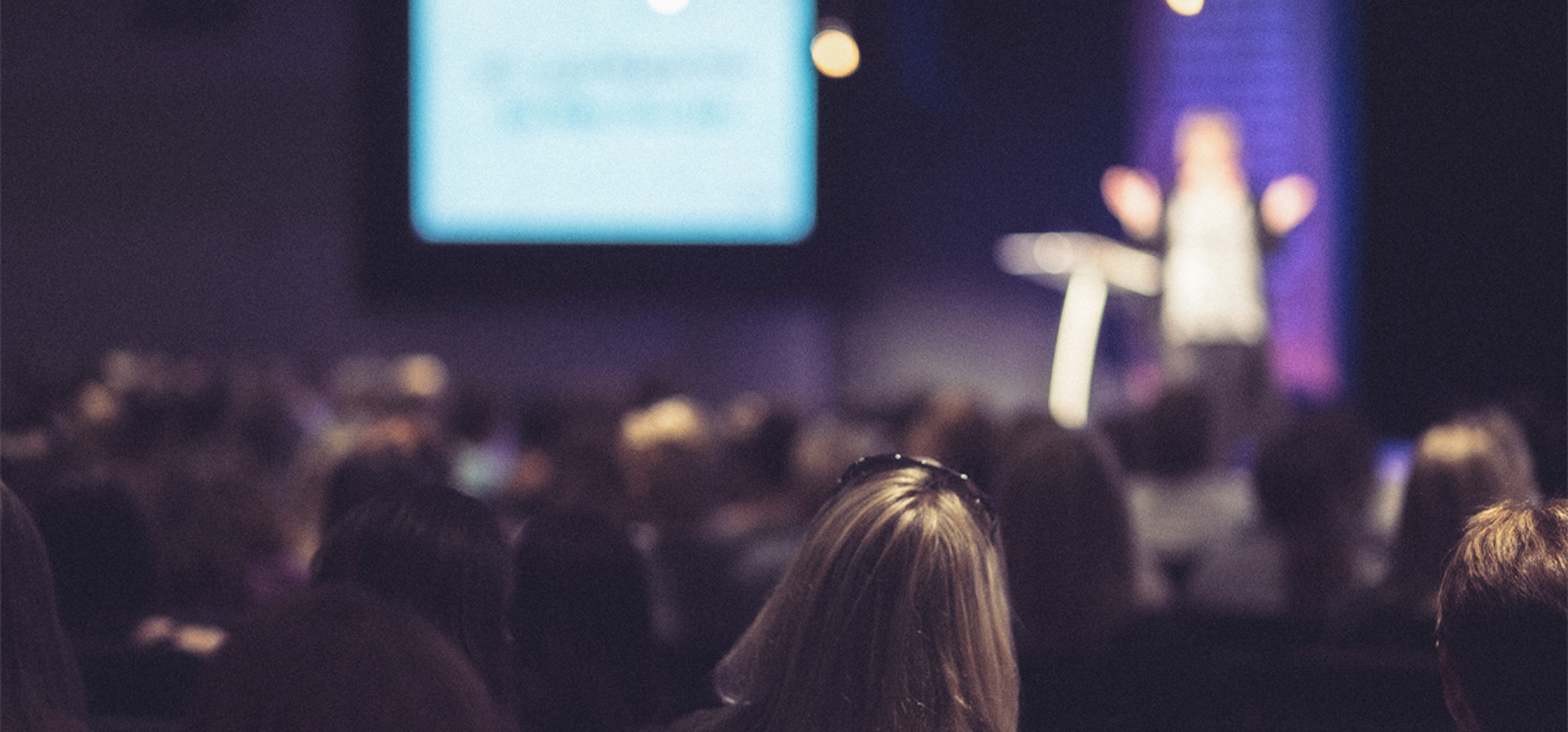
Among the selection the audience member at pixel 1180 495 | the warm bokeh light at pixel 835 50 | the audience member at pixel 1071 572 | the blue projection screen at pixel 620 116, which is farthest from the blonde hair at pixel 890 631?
the blue projection screen at pixel 620 116

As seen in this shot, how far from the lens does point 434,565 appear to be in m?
1.46

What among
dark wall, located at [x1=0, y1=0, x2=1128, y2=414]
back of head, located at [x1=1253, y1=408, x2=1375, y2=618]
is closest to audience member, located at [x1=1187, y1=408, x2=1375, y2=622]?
back of head, located at [x1=1253, y1=408, x2=1375, y2=618]

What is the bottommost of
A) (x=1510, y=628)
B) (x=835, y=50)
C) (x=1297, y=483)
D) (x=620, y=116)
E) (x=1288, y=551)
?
(x=1288, y=551)

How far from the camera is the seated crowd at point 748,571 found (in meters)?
1.22

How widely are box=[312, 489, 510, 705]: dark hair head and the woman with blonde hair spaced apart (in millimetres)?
299

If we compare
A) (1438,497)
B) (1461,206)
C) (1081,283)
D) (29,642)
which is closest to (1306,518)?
(1438,497)

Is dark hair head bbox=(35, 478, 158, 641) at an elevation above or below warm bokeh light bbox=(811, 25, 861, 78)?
below

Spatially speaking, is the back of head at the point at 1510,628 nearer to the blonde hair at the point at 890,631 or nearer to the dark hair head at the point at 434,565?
the blonde hair at the point at 890,631

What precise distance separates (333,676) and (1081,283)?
692 centimetres

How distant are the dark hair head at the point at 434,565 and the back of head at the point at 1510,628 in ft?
3.17

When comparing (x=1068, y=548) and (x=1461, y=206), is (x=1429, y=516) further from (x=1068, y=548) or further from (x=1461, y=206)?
(x=1461, y=206)

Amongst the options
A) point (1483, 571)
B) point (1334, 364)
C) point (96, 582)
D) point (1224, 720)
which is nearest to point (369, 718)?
point (1483, 571)

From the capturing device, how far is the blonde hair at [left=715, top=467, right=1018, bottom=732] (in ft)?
4.11

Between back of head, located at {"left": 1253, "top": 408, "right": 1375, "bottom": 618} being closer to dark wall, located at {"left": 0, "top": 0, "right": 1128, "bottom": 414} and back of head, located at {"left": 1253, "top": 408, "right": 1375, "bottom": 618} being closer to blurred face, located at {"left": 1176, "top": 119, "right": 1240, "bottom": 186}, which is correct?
blurred face, located at {"left": 1176, "top": 119, "right": 1240, "bottom": 186}
